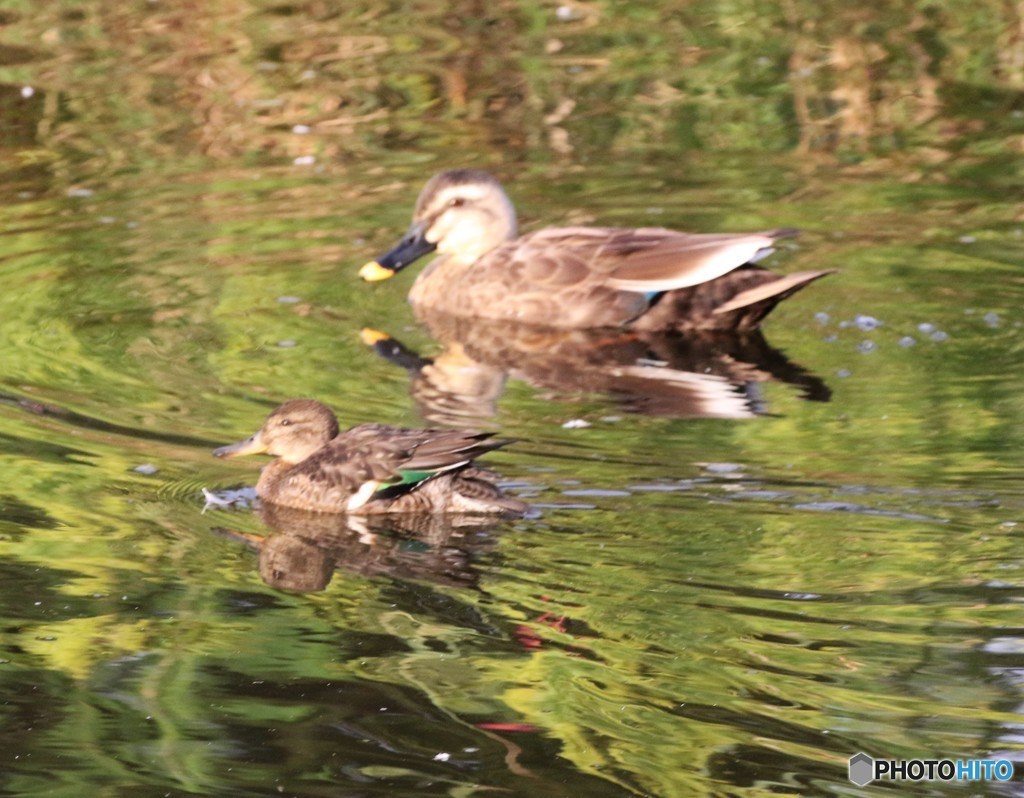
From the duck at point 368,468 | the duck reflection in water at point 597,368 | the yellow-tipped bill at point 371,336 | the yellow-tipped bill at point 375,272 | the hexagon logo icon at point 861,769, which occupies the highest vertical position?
the duck at point 368,468

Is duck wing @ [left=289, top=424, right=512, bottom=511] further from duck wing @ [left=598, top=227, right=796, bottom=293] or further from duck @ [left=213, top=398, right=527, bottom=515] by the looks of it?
Answer: duck wing @ [left=598, top=227, right=796, bottom=293]

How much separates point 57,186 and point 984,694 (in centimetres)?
898

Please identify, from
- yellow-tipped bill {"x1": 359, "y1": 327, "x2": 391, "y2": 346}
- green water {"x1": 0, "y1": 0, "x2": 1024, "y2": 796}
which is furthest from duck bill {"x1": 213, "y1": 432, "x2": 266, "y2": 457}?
yellow-tipped bill {"x1": 359, "y1": 327, "x2": 391, "y2": 346}

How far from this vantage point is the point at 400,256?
11289 millimetres

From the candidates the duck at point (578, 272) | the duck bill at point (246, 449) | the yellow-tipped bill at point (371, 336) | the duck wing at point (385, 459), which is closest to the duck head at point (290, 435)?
the duck bill at point (246, 449)

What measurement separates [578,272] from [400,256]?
4.06ft

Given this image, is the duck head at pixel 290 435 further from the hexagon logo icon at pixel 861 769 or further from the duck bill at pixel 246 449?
the hexagon logo icon at pixel 861 769

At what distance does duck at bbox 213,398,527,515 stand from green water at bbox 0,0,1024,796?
0.55 feet

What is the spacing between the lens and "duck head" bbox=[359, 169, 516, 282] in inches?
451

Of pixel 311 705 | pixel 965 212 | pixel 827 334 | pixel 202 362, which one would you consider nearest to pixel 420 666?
pixel 311 705

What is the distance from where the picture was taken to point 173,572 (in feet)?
23.2

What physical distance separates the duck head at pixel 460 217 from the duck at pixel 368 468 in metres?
3.46

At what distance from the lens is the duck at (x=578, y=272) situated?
10.2 meters

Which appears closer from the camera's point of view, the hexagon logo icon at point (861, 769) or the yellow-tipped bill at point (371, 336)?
the hexagon logo icon at point (861, 769)
